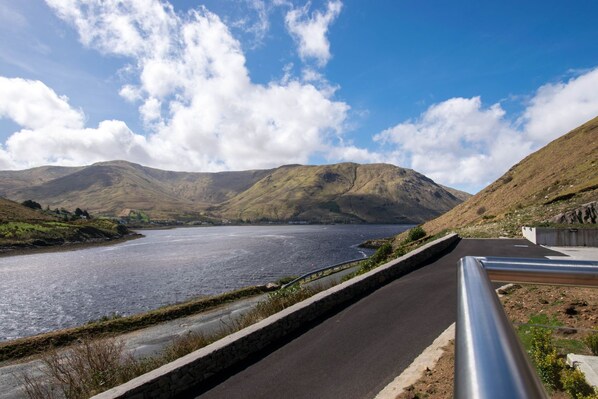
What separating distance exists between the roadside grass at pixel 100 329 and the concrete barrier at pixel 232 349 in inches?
547

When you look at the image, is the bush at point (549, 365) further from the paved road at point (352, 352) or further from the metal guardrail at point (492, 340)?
the metal guardrail at point (492, 340)

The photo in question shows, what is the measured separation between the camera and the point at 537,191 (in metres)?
46.6

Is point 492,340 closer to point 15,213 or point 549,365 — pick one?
point 549,365

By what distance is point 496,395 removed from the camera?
803mm

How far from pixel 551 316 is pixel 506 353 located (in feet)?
31.8

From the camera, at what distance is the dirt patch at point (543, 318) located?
644 cm

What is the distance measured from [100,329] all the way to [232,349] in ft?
70.0

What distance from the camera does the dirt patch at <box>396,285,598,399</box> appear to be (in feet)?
21.1

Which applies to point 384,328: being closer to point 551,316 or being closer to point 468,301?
point 551,316

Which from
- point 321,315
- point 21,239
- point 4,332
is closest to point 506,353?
point 321,315

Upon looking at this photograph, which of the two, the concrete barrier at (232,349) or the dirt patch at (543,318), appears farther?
the concrete barrier at (232,349)

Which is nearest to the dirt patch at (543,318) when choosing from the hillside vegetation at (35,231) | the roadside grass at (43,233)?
the hillside vegetation at (35,231)

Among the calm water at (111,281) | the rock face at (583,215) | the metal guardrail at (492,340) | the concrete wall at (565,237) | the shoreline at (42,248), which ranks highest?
the rock face at (583,215)

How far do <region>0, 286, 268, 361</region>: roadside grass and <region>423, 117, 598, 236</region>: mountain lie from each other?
23910 mm
